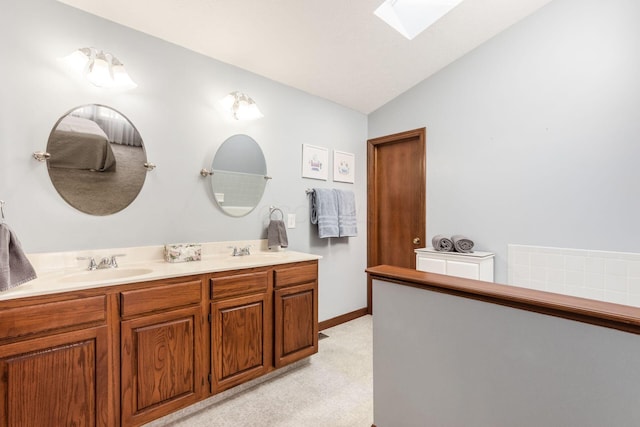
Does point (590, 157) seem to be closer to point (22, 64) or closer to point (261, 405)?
point (261, 405)

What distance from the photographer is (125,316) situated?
151 centimetres

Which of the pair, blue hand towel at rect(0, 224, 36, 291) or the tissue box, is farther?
the tissue box

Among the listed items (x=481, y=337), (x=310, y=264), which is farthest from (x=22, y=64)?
(x=481, y=337)

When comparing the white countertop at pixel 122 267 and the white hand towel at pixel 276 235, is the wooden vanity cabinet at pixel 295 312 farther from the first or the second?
the white hand towel at pixel 276 235

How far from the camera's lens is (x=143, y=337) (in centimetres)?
156

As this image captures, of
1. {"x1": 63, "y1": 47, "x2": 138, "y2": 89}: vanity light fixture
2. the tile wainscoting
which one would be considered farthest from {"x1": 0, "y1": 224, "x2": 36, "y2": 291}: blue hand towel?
the tile wainscoting

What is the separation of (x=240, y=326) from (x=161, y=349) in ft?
1.55

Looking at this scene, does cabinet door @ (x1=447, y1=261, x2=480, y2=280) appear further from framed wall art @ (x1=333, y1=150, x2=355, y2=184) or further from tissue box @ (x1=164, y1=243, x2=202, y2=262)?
tissue box @ (x1=164, y1=243, x2=202, y2=262)

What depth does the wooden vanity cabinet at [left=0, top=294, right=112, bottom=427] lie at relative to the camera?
122 centimetres

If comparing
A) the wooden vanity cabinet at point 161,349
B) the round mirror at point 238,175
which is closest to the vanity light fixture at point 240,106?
the round mirror at point 238,175

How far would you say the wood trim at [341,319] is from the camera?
120 inches

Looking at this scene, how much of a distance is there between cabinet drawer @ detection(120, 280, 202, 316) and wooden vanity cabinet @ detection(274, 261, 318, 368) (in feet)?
1.95

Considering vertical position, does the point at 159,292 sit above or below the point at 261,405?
above

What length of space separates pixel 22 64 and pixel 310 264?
2.13m
